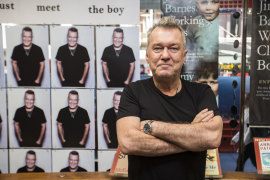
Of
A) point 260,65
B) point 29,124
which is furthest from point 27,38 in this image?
point 260,65

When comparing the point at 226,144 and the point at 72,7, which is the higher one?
the point at 72,7

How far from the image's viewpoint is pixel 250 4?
8.55 feet

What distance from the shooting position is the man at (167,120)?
4.90 feet

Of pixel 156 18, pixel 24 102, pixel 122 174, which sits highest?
pixel 156 18

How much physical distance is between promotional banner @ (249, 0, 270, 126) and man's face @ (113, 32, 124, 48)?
1.38 meters

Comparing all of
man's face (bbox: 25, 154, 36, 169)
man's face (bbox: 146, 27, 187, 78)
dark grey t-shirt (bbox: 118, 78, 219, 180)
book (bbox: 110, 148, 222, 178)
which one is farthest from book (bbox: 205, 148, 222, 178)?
Result: man's face (bbox: 25, 154, 36, 169)

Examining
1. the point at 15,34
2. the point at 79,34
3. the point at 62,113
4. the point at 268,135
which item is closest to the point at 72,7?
the point at 79,34

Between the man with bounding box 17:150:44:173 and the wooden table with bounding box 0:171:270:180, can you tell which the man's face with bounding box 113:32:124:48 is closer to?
the wooden table with bounding box 0:171:270:180

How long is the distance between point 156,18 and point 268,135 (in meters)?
1.80

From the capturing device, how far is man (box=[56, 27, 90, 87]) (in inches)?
107

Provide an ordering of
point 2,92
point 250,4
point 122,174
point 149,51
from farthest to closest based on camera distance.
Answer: point 2,92 < point 250,4 < point 122,174 < point 149,51

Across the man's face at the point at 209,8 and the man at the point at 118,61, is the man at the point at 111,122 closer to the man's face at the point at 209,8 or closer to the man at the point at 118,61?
the man at the point at 118,61

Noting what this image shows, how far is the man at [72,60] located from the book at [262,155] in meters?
1.85

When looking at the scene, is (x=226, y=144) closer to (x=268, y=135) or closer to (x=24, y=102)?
(x=268, y=135)
